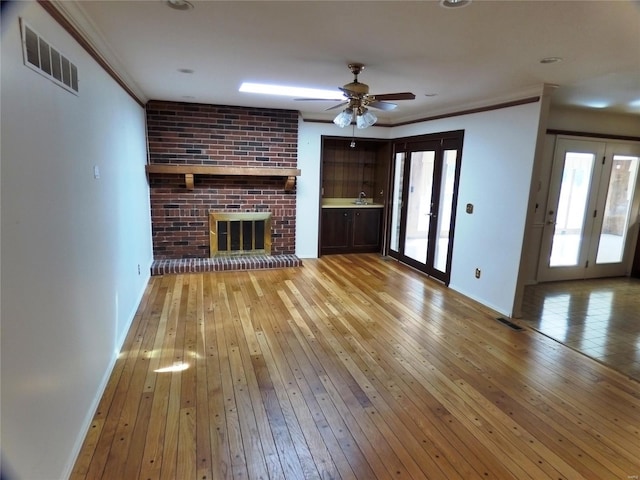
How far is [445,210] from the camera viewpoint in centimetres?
508

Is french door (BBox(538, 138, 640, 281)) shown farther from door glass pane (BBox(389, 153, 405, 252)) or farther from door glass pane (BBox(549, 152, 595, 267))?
door glass pane (BBox(389, 153, 405, 252))

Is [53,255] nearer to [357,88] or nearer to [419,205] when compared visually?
[357,88]

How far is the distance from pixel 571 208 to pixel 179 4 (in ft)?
17.9

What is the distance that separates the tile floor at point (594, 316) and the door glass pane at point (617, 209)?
1.40 feet

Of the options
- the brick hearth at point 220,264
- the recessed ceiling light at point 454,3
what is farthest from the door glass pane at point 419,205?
the recessed ceiling light at point 454,3

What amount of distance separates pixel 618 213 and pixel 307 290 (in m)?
4.86

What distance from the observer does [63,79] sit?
1.94 m

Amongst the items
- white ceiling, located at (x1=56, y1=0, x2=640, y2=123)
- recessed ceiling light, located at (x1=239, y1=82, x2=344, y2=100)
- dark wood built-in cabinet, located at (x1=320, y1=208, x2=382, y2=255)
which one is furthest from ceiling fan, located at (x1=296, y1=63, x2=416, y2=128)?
dark wood built-in cabinet, located at (x1=320, y1=208, x2=382, y2=255)

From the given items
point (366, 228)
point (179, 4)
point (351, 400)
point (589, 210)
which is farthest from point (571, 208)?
point (179, 4)

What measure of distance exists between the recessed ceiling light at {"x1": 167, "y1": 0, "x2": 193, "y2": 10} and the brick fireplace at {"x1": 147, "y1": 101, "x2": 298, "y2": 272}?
332 centimetres

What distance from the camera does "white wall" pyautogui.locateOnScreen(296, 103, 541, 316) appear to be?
3.75 meters

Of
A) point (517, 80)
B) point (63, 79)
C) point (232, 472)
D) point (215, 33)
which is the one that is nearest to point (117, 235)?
point (63, 79)

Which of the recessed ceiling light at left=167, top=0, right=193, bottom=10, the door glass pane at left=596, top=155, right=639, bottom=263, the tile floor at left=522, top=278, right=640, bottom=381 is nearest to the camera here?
the recessed ceiling light at left=167, top=0, right=193, bottom=10

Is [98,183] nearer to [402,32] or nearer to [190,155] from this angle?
[402,32]
